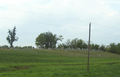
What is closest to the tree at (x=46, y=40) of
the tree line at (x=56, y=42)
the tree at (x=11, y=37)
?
the tree line at (x=56, y=42)

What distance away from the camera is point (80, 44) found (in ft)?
425

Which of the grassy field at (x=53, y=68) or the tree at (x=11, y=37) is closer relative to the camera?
the grassy field at (x=53, y=68)

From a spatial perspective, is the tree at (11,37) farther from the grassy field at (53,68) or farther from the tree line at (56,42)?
the grassy field at (53,68)

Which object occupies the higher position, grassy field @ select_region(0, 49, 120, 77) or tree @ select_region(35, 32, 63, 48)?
tree @ select_region(35, 32, 63, 48)

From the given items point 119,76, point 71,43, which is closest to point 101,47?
point 71,43

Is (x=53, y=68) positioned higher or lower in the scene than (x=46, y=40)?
lower

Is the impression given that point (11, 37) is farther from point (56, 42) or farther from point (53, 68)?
point (53, 68)

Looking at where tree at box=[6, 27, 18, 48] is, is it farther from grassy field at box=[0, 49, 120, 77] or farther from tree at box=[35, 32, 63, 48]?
grassy field at box=[0, 49, 120, 77]

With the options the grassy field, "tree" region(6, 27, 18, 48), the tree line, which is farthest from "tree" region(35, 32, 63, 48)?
the grassy field

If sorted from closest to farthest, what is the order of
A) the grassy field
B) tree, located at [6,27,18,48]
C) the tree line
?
the grassy field → tree, located at [6,27,18,48] → the tree line

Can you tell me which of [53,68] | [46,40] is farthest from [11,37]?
[53,68]

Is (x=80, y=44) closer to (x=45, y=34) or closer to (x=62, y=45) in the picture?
(x=62, y=45)

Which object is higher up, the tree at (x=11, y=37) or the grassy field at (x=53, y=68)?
the tree at (x=11, y=37)

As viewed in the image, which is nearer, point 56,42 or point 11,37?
point 11,37
